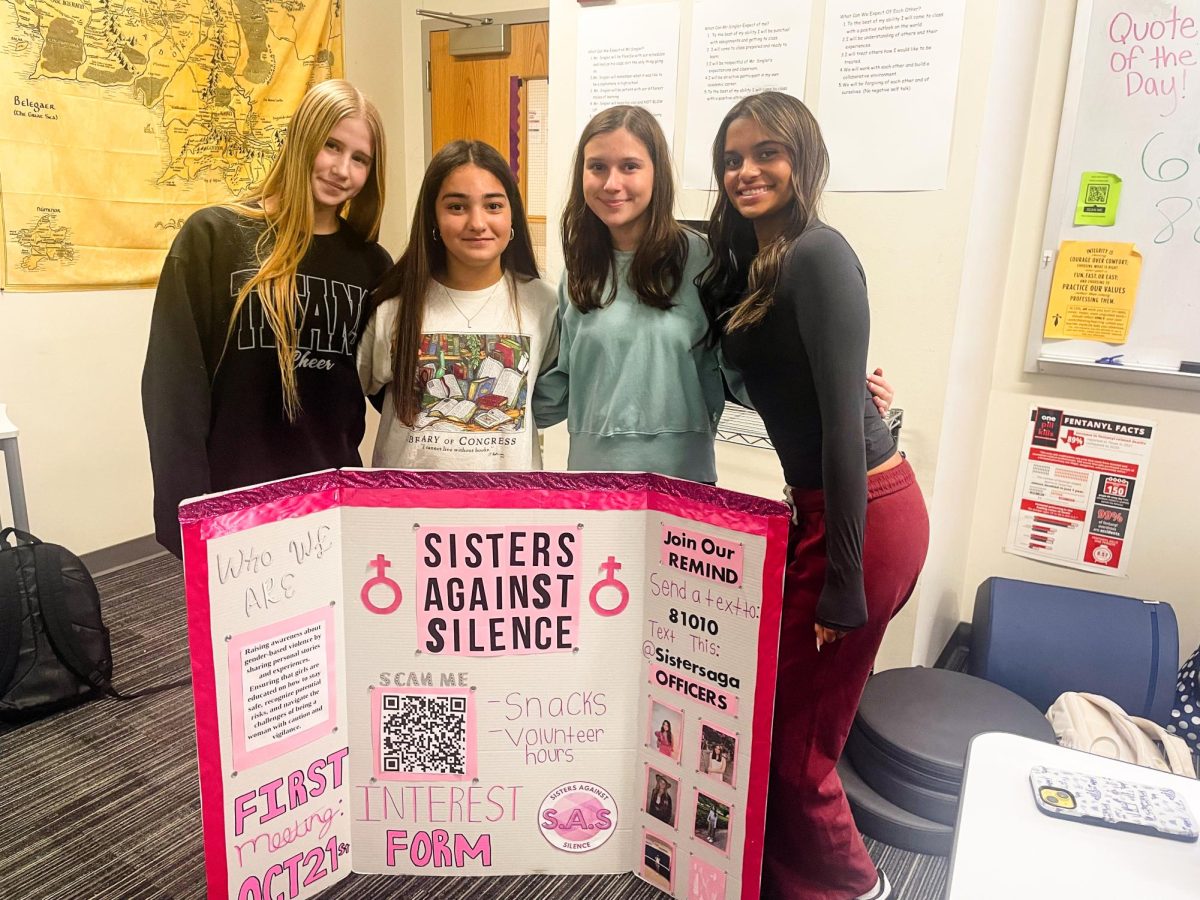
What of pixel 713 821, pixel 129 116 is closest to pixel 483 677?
pixel 713 821

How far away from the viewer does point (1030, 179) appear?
2154 millimetres

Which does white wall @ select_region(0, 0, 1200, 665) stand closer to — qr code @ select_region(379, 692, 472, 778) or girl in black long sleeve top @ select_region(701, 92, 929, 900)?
girl in black long sleeve top @ select_region(701, 92, 929, 900)

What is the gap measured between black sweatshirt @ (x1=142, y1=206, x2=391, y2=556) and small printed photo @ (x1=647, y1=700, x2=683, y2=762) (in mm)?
741

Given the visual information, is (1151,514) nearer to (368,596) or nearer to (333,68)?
(368,596)

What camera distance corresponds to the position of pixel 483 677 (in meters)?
1.34

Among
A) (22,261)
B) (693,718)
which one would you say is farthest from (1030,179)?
(22,261)

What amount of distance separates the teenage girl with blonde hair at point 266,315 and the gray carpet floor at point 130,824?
0.67m

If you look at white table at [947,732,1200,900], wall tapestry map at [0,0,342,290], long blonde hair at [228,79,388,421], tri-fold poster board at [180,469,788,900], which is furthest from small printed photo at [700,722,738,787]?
wall tapestry map at [0,0,342,290]

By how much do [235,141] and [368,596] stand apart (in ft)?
7.91

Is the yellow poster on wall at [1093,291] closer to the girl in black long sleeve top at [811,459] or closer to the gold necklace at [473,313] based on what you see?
the girl in black long sleeve top at [811,459]

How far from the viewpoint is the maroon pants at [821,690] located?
4.24 ft

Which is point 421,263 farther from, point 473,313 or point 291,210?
point 291,210

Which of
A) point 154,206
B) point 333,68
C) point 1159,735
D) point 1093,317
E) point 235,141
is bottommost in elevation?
point 1159,735

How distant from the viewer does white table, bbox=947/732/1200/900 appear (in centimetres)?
71
